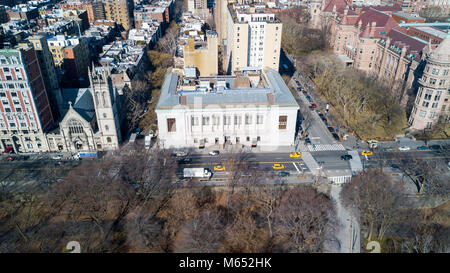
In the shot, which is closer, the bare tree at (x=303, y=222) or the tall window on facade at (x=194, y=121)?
the bare tree at (x=303, y=222)

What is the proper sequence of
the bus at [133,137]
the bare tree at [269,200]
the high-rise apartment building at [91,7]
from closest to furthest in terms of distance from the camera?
the bare tree at [269,200] < the bus at [133,137] < the high-rise apartment building at [91,7]

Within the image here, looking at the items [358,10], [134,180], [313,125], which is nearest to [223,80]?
[313,125]

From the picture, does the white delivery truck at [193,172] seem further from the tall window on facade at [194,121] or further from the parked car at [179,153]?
the tall window on facade at [194,121]

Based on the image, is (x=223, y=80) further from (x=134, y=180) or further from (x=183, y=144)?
(x=134, y=180)

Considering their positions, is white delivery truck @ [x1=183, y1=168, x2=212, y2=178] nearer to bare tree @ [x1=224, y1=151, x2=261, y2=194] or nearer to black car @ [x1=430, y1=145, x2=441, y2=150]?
bare tree @ [x1=224, y1=151, x2=261, y2=194]

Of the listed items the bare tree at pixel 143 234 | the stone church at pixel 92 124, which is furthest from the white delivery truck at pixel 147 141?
the bare tree at pixel 143 234

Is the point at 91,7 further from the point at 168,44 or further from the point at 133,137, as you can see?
the point at 133,137

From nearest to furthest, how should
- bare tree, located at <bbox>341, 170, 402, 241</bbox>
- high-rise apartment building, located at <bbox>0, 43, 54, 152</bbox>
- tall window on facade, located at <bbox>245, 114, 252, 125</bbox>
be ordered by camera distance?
bare tree, located at <bbox>341, 170, 402, 241</bbox>
high-rise apartment building, located at <bbox>0, 43, 54, 152</bbox>
tall window on facade, located at <bbox>245, 114, 252, 125</bbox>

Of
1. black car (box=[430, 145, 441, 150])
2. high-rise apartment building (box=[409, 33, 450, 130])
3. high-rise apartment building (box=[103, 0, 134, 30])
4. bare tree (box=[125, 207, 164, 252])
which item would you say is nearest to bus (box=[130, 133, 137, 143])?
bare tree (box=[125, 207, 164, 252])
